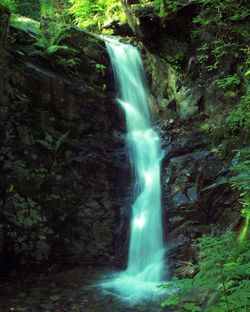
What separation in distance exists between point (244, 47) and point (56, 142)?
14.1ft

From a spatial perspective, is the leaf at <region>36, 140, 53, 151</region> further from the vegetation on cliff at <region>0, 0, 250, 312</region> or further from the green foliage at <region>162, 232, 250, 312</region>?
the green foliage at <region>162, 232, 250, 312</region>

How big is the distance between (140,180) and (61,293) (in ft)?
9.73

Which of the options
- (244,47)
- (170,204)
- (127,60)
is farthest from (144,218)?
(127,60)

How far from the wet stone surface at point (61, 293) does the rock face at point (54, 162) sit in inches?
17.5

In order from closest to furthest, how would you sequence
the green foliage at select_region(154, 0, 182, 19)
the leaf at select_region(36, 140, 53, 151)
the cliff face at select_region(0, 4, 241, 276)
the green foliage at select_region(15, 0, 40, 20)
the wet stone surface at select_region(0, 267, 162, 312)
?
the wet stone surface at select_region(0, 267, 162, 312), the cliff face at select_region(0, 4, 241, 276), the leaf at select_region(36, 140, 53, 151), the green foliage at select_region(154, 0, 182, 19), the green foliage at select_region(15, 0, 40, 20)

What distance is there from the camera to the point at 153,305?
5.33 meters

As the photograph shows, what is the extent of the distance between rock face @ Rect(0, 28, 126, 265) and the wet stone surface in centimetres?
45

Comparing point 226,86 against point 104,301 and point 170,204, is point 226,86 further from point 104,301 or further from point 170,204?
point 104,301

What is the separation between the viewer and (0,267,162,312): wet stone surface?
17.4ft

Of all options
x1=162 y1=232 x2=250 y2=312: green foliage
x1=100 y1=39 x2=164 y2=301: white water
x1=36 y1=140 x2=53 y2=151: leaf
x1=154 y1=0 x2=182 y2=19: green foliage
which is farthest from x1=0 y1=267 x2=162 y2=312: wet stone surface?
x1=154 y1=0 x2=182 y2=19: green foliage

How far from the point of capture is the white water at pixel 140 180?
6.47 metres

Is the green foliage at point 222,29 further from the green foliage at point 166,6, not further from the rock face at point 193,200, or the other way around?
the rock face at point 193,200

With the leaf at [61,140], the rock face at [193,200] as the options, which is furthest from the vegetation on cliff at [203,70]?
the rock face at [193,200]

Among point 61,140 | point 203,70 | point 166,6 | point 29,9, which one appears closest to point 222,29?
point 203,70
